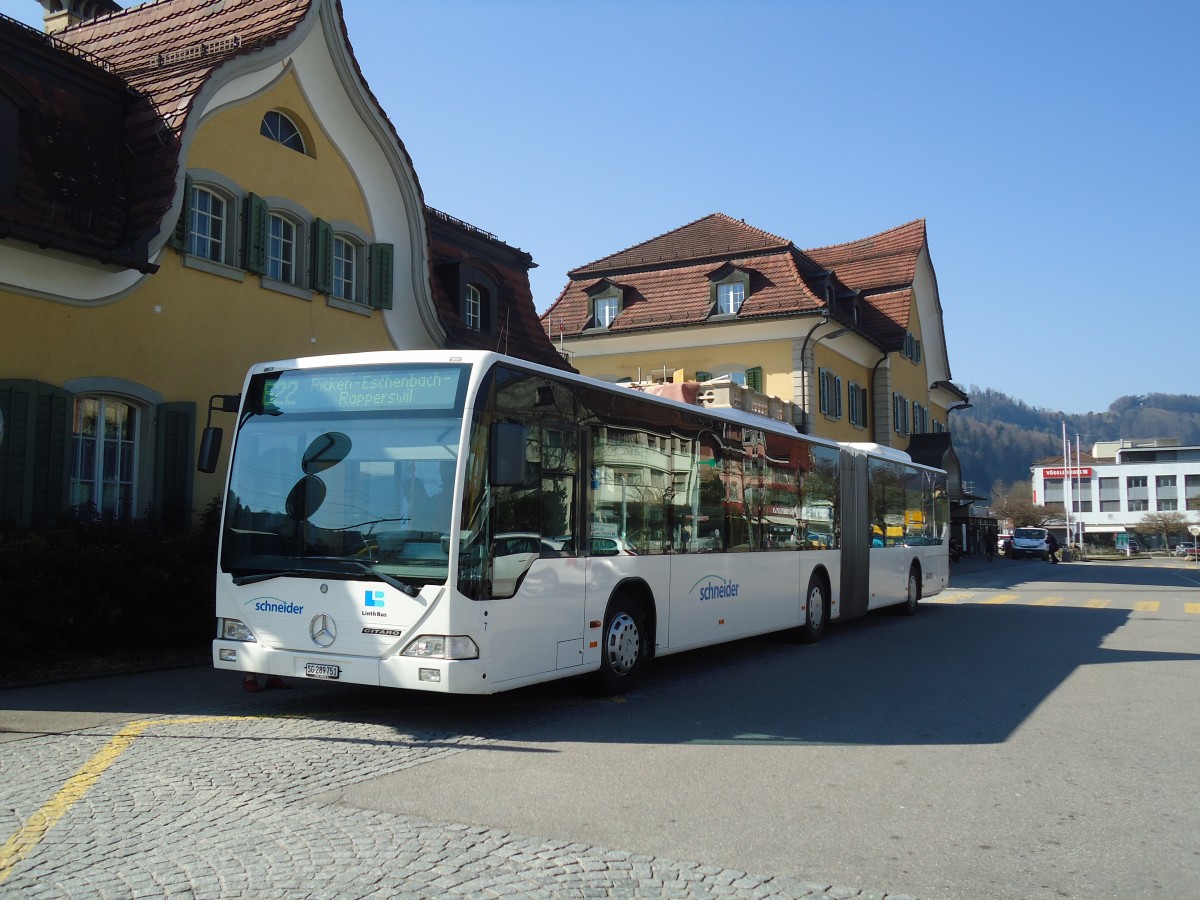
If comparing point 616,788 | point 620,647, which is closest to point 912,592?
point 620,647

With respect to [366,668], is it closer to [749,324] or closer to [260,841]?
[260,841]

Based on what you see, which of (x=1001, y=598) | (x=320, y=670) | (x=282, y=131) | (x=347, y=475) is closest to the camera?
(x=320, y=670)

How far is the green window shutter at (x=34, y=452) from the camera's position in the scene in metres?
11.8

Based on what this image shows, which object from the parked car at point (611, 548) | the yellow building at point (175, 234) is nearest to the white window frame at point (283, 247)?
the yellow building at point (175, 234)

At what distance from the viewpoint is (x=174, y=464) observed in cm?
1391

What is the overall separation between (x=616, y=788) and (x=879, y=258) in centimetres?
4262

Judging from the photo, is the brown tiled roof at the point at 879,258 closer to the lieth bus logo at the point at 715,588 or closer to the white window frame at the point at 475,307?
the white window frame at the point at 475,307

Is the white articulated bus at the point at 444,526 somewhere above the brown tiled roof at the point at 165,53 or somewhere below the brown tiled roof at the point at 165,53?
below

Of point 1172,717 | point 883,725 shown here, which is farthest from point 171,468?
point 1172,717

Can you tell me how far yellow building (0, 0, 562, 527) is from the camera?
12.2 metres

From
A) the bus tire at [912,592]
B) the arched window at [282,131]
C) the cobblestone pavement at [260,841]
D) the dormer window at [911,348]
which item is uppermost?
the dormer window at [911,348]

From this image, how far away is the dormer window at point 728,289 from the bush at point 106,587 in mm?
24736

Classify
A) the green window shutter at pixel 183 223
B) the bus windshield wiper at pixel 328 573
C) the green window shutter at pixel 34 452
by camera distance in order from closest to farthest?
1. the bus windshield wiper at pixel 328 573
2. the green window shutter at pixel 34 452
3. the green window shutter at pixel 183 223

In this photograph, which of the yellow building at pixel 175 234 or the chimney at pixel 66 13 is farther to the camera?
the chimney at pixel 66 13
